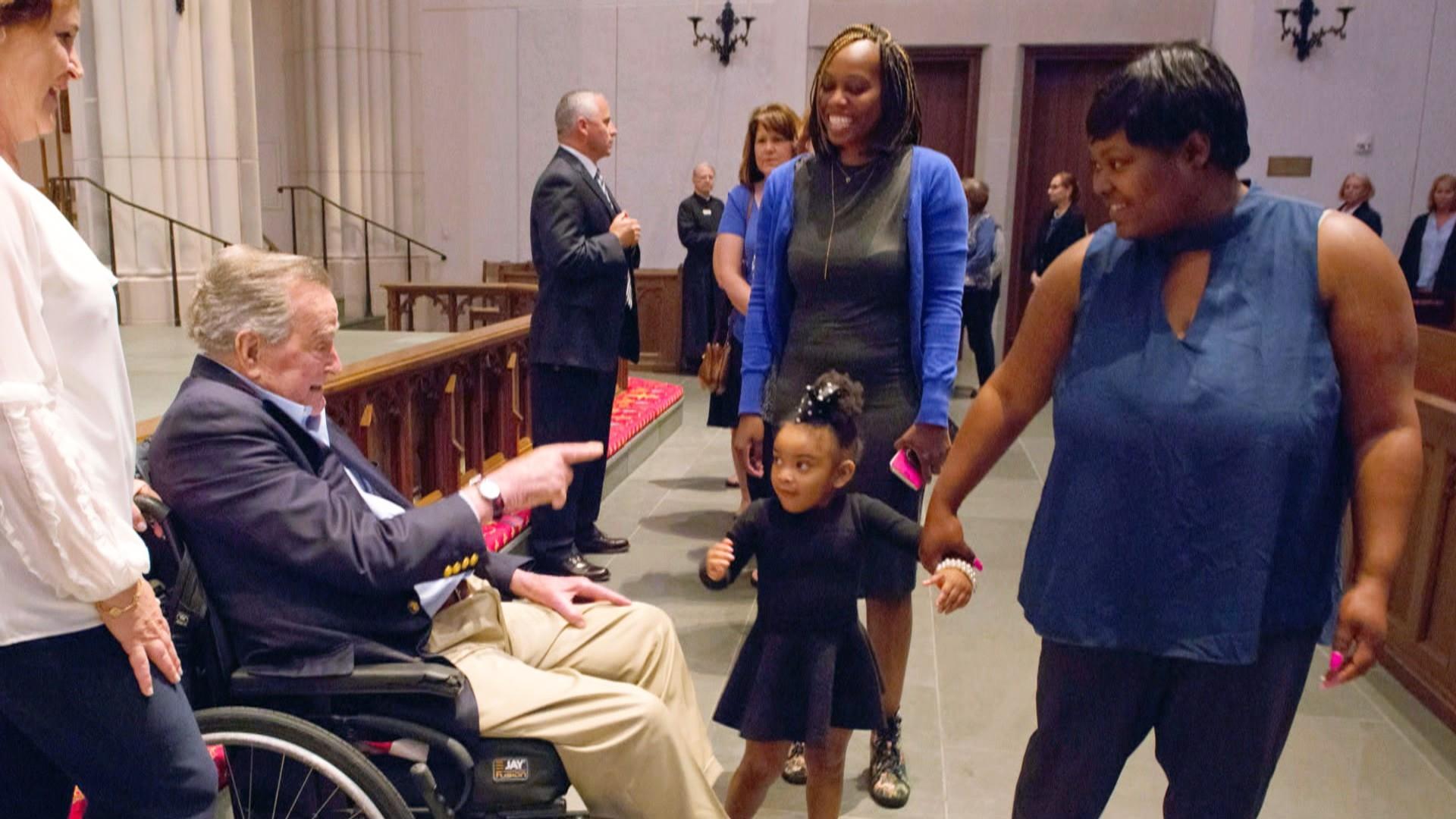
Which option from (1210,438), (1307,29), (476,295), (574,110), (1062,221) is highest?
(1307,29)

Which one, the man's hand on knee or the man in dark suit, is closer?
the man's hand on knee

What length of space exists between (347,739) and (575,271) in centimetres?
219

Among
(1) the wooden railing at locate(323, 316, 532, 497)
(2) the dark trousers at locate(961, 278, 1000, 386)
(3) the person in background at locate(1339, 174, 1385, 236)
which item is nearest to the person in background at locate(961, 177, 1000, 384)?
(2) the dark trousers at locate(961, 278, 1000, 386)

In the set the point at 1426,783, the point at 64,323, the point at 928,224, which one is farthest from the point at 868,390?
the point at 1426,783

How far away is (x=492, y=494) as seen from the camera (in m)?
1.86

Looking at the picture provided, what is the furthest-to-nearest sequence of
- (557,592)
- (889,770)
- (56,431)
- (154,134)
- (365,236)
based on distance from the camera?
(365,236)
(154,134)
(889,770)
(557,592)
(56,431)

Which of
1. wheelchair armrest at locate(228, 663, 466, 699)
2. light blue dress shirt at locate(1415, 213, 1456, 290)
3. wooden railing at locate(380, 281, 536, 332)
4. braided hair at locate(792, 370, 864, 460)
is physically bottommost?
wheelchair armrest at locate(228, 663, 466, 699)

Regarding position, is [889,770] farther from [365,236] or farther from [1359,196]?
[365,236]

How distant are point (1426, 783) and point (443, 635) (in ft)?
7.90

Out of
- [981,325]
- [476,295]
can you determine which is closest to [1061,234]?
[981,325]

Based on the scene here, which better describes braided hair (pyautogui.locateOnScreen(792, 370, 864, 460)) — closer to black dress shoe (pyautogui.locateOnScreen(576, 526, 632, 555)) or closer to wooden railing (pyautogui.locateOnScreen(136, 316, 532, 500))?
wooden railing (pyautogui.locateOnScreen(136, 316, 532, 500))

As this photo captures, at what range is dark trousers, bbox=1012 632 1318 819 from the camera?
4.95 feet

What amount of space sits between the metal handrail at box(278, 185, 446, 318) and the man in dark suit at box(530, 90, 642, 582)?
270 inches

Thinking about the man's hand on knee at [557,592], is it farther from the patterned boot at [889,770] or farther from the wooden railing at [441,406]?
the wooden railing at [441,406]
